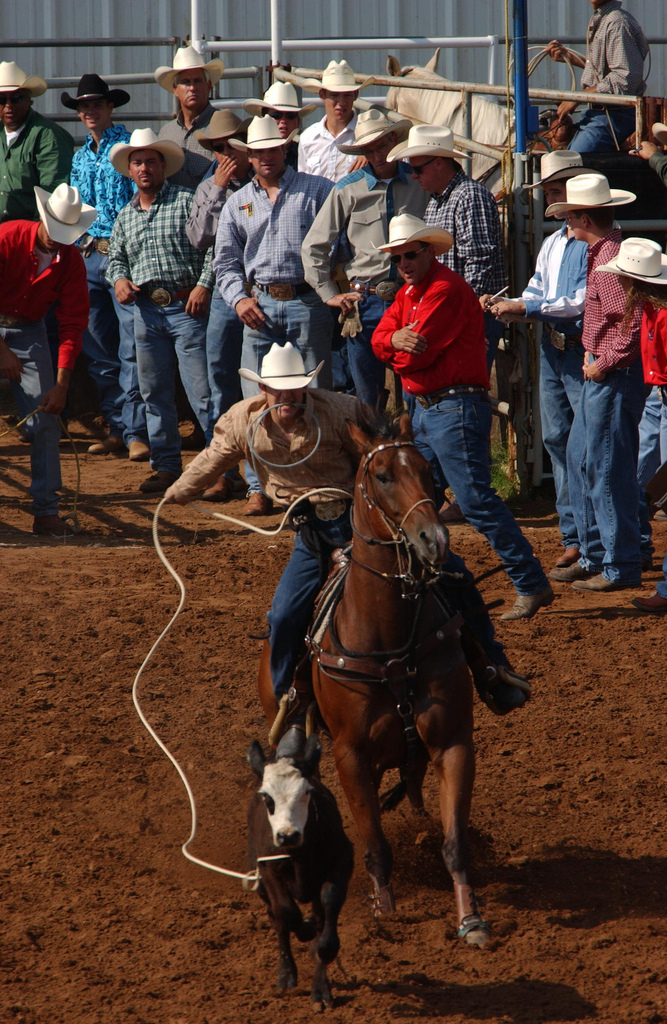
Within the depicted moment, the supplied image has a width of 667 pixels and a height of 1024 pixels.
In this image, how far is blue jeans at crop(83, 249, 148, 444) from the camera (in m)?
11.2

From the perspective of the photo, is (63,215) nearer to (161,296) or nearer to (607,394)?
(161,296)

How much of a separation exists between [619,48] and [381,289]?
11.4ft

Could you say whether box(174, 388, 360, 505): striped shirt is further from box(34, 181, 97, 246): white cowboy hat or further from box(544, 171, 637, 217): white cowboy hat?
box(34, 181, 97, 246): white cowboy hat

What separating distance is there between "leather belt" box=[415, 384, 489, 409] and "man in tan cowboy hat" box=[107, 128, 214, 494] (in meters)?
3.43

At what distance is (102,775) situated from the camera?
6.29 metres

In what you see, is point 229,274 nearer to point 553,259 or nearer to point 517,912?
point 553,259

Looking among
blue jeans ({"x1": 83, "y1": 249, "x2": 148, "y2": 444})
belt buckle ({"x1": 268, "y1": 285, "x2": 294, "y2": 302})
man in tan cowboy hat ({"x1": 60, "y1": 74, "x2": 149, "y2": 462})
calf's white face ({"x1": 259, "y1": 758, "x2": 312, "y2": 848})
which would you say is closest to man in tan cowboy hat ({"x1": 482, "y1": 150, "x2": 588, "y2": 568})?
belt buckle ({"x1": 268, "y1": 285, "x2": 294, "y2": 302})

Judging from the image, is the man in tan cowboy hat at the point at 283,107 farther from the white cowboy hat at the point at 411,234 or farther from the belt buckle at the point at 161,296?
the white cowboy hat at the point at 411,234

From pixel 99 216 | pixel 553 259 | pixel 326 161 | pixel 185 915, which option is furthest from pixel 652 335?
pixel 99 216

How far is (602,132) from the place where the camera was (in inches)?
410

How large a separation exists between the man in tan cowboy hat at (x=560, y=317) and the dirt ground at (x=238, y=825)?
71cm

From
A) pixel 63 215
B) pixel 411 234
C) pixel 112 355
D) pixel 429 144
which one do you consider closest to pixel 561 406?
pixel 429 144

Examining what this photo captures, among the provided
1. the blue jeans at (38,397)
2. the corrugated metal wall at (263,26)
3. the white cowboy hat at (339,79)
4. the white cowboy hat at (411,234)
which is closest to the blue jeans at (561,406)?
the white cowboy hat at (411,234)

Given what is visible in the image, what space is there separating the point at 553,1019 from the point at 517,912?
31.1 inches
